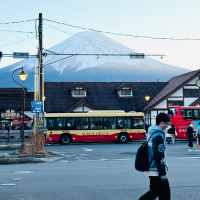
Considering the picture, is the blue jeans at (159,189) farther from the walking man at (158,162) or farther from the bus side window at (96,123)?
the bus side window at (96,123)

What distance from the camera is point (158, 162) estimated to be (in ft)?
19.2

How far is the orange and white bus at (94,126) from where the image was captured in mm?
32219

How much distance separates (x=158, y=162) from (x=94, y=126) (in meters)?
27.4

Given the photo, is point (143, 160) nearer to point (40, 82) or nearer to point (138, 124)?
point (40, 82)

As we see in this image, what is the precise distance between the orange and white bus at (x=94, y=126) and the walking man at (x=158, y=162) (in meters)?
26.4

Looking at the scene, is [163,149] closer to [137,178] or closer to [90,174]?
[137,178]

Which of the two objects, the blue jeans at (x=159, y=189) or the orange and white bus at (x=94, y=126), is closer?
the blue jeans at (x=159, y=189)

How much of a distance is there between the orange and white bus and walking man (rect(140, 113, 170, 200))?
2639cm

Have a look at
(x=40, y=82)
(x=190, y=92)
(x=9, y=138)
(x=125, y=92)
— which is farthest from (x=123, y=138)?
(x=190, y=92)

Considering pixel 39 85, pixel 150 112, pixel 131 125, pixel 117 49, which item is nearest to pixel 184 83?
pixel 150 112

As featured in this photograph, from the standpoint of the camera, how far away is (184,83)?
151 ft

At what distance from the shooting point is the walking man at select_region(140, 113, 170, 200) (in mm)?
5848

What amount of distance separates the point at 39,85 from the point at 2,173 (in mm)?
9535

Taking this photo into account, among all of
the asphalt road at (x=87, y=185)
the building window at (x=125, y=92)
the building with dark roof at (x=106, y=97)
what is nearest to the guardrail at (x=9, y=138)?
the building with dark roof at (x=106, y=97)
